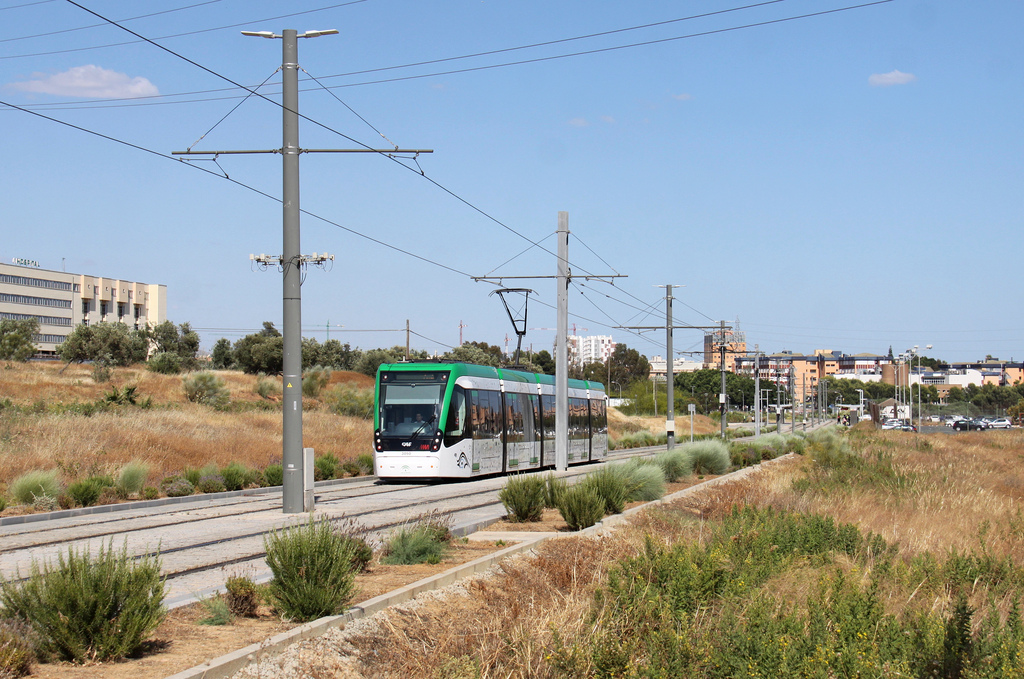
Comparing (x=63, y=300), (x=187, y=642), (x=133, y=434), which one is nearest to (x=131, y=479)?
(x=133, y=434)

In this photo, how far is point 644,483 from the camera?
752 inches

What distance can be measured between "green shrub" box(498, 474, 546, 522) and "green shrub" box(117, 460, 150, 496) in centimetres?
946

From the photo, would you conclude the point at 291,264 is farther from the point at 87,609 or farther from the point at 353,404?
the point at 353,404

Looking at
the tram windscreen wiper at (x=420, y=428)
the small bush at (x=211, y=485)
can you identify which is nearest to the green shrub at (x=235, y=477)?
the small bush at (x=211, y=485)

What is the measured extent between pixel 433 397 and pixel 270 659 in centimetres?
1946

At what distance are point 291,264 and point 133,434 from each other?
39.3ft

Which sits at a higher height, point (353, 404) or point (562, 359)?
point (562, 359)

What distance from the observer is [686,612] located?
7.36 meters

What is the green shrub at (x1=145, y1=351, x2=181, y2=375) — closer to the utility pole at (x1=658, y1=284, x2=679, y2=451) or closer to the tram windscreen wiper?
the utility pole at (x1=658, y1=284, x2=679, y2=451)

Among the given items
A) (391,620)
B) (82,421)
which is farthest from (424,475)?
(391,620)

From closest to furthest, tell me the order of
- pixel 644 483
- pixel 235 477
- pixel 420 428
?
1. pixel 644 483
2. pixel 235 477
3. pixel 420 428

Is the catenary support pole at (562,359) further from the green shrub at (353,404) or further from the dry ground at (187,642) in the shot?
the green shrub at (353,404)

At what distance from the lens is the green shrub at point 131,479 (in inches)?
817

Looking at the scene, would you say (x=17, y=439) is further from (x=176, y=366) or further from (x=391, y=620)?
(x=176, y=366)
